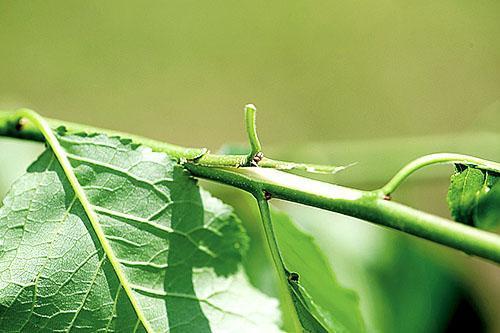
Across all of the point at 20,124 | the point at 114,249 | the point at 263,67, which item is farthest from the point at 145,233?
the point at 263,67

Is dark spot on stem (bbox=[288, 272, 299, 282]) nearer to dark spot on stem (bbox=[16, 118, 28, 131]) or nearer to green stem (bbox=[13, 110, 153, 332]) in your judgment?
green stem (bbox=[13, 110, 153, 332])

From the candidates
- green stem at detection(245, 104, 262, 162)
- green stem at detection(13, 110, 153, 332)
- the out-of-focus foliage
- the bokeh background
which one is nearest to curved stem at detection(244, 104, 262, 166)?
green stem at detection(245, 104, 262, 162)

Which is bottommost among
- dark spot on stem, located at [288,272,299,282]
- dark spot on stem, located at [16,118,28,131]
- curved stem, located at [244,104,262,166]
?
dark spot on stem, located at [288,272,299,282]

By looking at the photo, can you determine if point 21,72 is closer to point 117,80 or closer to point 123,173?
point 117,80

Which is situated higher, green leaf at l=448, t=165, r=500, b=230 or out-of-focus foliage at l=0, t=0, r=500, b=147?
out-of-focus foliage at l=0, t=0, r=500, b=147

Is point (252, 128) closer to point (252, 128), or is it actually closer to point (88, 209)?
point (252, 128)

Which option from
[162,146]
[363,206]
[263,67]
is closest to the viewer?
[363,206]

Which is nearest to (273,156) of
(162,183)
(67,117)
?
(162,183)
